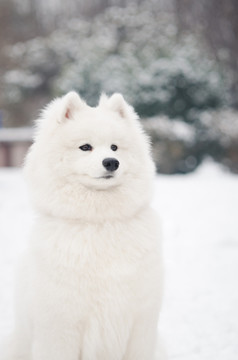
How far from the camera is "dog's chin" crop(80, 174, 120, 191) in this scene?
2.23m

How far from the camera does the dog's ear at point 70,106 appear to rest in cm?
235

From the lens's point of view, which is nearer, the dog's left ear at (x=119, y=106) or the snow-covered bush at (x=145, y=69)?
the dog's left ear at (x=119, y=106)

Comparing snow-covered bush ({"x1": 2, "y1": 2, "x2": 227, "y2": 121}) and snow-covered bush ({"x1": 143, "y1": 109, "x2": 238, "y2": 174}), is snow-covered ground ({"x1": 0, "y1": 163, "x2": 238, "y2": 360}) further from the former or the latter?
snow-covered bush ({"x1": 2, "y1": 2, "x2": 227, "y2": 121})

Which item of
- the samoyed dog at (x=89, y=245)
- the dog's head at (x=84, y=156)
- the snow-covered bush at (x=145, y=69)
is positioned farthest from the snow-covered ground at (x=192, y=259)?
the snow-covered bush at (x=145, y=69)

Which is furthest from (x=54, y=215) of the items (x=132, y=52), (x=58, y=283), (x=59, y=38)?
(x=59, y=38)

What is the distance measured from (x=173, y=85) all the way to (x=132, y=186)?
907 centimetres

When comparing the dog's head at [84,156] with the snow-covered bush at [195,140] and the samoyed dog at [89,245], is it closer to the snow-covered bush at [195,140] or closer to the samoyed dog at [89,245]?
the samoyed dog at [89,245]

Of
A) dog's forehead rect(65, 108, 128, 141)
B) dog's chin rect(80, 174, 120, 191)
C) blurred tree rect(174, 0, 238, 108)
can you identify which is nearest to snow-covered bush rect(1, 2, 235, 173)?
blurred tree rect(174, 0, 238, 108)

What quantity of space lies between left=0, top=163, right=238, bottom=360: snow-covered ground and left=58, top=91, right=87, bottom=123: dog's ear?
1.85m

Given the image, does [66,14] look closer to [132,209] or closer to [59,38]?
[59,38]

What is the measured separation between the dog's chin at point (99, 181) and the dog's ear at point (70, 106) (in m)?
0.41

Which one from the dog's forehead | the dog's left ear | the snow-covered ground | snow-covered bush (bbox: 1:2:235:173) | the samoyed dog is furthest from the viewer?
snow-covered bush (bbox: 1:2:235:173)

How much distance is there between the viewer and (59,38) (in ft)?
43.2

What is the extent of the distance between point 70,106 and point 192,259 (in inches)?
132
